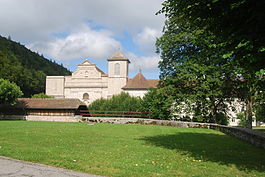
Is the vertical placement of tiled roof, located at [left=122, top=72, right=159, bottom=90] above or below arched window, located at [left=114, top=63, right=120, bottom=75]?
below

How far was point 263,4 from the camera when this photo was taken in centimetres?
626

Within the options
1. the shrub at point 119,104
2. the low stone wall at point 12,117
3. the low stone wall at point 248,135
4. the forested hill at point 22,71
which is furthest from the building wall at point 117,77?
the low stone wall at point 248,135

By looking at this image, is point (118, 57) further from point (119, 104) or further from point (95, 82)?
point (119, 104)

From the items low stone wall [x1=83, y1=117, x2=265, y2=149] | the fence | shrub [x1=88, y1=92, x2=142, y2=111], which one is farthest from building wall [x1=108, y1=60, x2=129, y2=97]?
low stone wall [x1=83, y1=117, x2=265, y2=149]

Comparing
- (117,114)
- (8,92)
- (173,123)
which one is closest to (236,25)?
(173,123)

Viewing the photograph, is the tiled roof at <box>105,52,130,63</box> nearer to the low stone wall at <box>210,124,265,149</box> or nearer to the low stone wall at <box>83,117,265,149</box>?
the low stone wall at <box>83,117,265,149</box>

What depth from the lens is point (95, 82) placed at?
57.4 metres

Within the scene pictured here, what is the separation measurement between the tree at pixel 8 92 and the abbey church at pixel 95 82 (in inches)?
974

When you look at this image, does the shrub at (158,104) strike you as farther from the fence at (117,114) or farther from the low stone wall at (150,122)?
the low stone wall at (150,122)

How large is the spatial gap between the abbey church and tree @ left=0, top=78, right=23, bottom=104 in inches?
974

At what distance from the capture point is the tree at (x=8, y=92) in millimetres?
31314

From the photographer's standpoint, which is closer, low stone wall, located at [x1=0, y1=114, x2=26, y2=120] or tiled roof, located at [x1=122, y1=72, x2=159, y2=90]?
low stone wall, located at [x1=0, y1=114, x2=26, y2=120]

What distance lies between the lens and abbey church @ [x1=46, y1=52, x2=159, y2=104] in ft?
180

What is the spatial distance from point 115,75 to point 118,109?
22.6 meters
